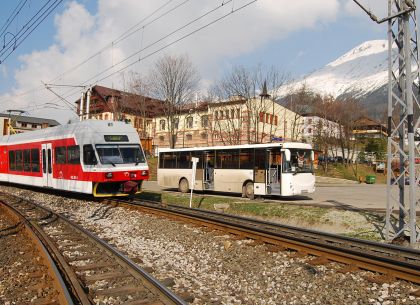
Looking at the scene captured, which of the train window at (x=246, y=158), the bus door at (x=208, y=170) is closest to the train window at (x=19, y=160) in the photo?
the bus door at (x=208, y=170)

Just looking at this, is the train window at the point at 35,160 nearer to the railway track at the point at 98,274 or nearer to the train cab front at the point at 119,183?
the train cab front at the point at 119,183

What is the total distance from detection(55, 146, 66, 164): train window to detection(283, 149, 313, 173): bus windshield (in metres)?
9.88

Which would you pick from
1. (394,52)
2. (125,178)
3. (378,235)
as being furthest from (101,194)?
(394,52)

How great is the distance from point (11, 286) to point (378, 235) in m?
9.30

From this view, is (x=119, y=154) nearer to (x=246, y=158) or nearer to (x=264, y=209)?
(x=264, y=209)

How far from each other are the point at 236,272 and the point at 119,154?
35.6 feet

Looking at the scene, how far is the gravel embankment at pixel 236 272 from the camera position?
20.9ft

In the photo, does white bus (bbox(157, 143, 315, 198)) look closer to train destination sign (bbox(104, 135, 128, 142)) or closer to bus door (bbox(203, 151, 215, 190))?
bus door (bbox(203, 151, 215, 190))

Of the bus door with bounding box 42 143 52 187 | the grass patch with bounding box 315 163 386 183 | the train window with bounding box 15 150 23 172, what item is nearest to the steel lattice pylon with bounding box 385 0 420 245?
the bus door with bounding box 42 143 52 187

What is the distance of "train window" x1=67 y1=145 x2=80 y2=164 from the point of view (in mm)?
Answer: 17727

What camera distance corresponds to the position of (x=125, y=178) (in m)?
17.3

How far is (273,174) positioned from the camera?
68.1 ft

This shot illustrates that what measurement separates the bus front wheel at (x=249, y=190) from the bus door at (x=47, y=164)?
9468mm

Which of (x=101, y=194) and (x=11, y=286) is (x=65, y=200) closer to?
(x=101, y=194)
